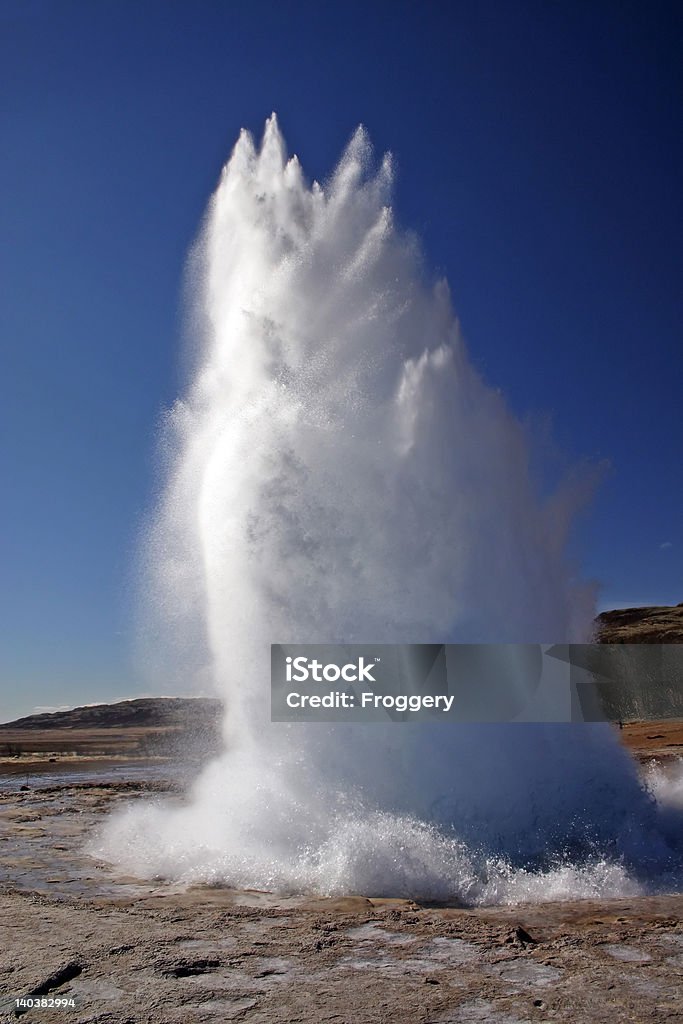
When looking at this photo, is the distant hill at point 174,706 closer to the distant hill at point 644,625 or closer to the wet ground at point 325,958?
the distant hill at point 644,625

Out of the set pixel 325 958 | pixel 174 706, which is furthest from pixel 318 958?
pixel 174 706

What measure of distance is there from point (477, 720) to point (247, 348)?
8.19 metres

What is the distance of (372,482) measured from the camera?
1195cm

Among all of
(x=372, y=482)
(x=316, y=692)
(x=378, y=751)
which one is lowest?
(x=378, y=751)

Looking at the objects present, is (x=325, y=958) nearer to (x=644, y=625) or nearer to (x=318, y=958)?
(x=318, y=958)

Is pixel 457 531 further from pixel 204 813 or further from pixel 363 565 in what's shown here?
pixel 204 813

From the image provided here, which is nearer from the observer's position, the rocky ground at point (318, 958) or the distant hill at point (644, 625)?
the rocky ground at point (318, 958)

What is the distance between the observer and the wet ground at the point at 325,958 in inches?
169

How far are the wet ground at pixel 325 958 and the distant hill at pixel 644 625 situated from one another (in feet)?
233

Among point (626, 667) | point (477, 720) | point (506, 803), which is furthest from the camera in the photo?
point (626, 667)

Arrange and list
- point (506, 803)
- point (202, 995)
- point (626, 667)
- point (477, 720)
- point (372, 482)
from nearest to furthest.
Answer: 1. point (202, 995)
2. point (506, 803)
3. point (477, 720)
4. point (372, 482)
5. point (626, 667)

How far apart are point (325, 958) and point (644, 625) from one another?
95470 mm

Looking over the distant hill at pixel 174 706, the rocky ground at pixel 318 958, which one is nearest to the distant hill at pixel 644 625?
the distant hill at pixel 174 706

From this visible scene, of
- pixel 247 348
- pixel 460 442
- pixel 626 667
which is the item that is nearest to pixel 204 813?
pixel 460 442
